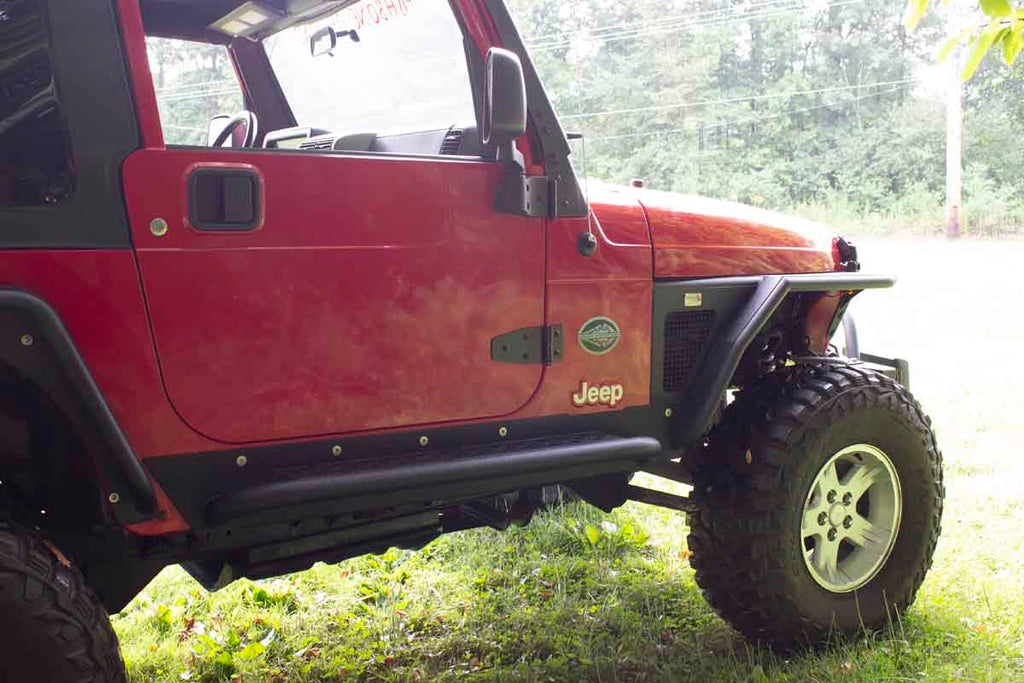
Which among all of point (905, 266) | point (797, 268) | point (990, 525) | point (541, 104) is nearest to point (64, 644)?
point (541, 104)

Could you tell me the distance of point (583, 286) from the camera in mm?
2678

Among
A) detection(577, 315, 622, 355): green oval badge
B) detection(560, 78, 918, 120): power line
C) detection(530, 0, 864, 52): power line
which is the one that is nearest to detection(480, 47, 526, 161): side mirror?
detection(577, 315, 622, 355): green oval badge

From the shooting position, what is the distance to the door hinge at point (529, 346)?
2.56 metres

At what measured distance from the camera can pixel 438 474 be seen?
2412mm

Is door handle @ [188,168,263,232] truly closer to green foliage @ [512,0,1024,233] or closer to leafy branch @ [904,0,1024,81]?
leafy branch @ [904,0,1024,81]

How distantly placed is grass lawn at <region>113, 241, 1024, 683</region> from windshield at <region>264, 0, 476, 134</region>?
1648 mm

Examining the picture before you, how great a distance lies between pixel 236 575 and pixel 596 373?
1097 millimetres

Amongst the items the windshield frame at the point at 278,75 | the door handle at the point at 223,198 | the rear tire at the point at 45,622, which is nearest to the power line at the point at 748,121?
the windshield frame at the point at 278,75

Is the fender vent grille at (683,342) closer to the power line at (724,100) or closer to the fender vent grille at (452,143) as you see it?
the fender vent grille at (452,143)

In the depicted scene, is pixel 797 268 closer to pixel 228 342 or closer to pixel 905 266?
pixel 228 342

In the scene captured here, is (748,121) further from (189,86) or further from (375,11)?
(189,86)

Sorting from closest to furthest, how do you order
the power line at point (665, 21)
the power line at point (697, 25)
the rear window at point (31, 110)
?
the rear window at point (31, 110) < the power line at point (665, 21) < the power line at point (697, 25)

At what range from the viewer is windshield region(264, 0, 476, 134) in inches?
109

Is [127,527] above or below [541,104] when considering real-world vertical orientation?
below
